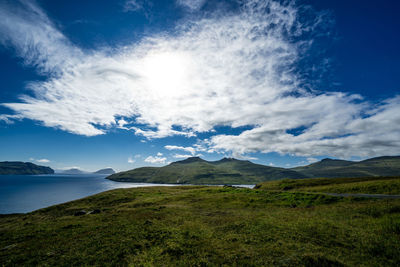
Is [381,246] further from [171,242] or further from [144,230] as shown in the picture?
[144,230]

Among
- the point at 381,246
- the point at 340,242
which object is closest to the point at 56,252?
the point at 340,242

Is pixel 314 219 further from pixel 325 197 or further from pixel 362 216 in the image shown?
pixel 325 197

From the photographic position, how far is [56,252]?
19.3 meters

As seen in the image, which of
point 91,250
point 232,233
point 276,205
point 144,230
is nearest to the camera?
point 91,250

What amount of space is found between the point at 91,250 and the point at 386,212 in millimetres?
41743

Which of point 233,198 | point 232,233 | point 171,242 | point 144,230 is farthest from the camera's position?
point 233,198

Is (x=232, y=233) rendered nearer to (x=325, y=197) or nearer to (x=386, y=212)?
(x=386, y=212)

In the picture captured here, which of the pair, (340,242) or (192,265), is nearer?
(192,265)

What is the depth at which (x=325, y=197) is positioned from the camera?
40844 mm

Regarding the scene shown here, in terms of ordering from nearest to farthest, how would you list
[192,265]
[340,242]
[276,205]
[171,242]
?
[192,265]
[340,242]
[171,242]
[276,205]

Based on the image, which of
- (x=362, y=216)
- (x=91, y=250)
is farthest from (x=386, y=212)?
(x=91, y=250)

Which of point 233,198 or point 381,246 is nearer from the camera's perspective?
point 381,246

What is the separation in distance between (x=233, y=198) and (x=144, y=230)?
3245 centimetres

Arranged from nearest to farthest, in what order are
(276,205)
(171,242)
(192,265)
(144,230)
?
(192,265) < (171,242) < (144,230) < (276,205)
